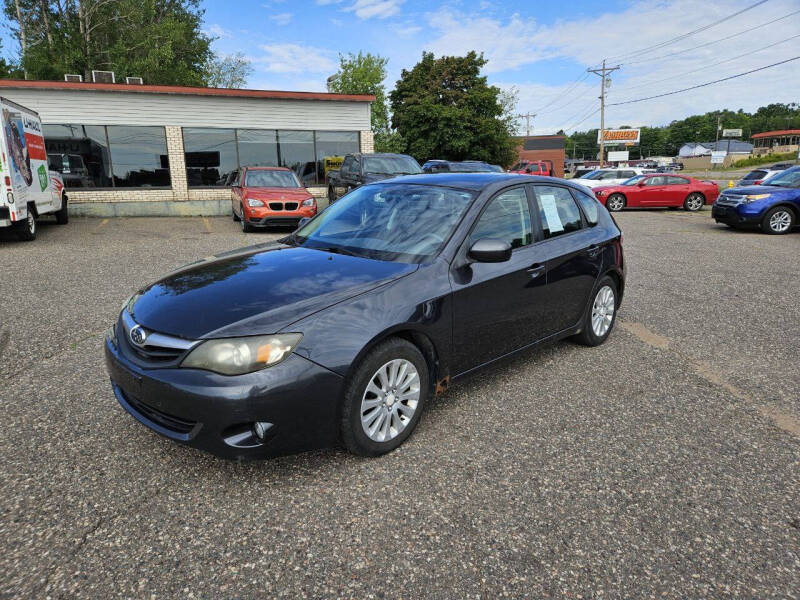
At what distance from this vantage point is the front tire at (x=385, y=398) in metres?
2.73

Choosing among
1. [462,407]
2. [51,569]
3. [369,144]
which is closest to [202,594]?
[51,569]

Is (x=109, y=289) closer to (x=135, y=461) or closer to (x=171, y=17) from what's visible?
(x=135, y=461)

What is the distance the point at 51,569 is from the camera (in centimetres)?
214

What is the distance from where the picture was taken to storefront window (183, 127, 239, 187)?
17703 mm

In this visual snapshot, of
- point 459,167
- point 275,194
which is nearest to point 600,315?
point 275,194

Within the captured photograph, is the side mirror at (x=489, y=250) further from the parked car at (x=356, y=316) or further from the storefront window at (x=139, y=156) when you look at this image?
the storefront window at (x=139, y=156)

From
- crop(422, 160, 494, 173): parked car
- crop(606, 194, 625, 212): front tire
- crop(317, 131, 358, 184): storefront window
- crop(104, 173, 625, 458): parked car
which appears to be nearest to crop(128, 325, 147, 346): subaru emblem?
crop(104, 173, 625, 458): parked car

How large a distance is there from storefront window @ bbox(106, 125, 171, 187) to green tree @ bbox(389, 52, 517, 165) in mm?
20331

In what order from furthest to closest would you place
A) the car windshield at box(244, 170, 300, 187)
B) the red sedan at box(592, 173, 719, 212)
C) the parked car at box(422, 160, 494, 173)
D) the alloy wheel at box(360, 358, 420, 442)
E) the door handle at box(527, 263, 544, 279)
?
the red sedan at box(592, 173, 719, 212)
the parked car at box(422, 160, 494, 173)
the car windshield at box(244, 170, 300, 187)
the door handle at box(527, 263, 544, 279)
the alloy wheel at box(360, 358, 420, 442)

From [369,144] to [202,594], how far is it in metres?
18.6

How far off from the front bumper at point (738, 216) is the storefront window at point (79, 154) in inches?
713

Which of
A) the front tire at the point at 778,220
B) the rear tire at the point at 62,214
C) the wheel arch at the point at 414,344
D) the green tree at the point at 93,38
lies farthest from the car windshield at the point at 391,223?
the green tree at the point at 93,38

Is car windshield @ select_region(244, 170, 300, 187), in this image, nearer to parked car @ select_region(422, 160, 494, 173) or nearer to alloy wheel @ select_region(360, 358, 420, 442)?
parked car @ select_region(422, 160, 494, 173)

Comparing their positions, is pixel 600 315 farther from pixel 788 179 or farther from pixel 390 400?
pixel 788 179
